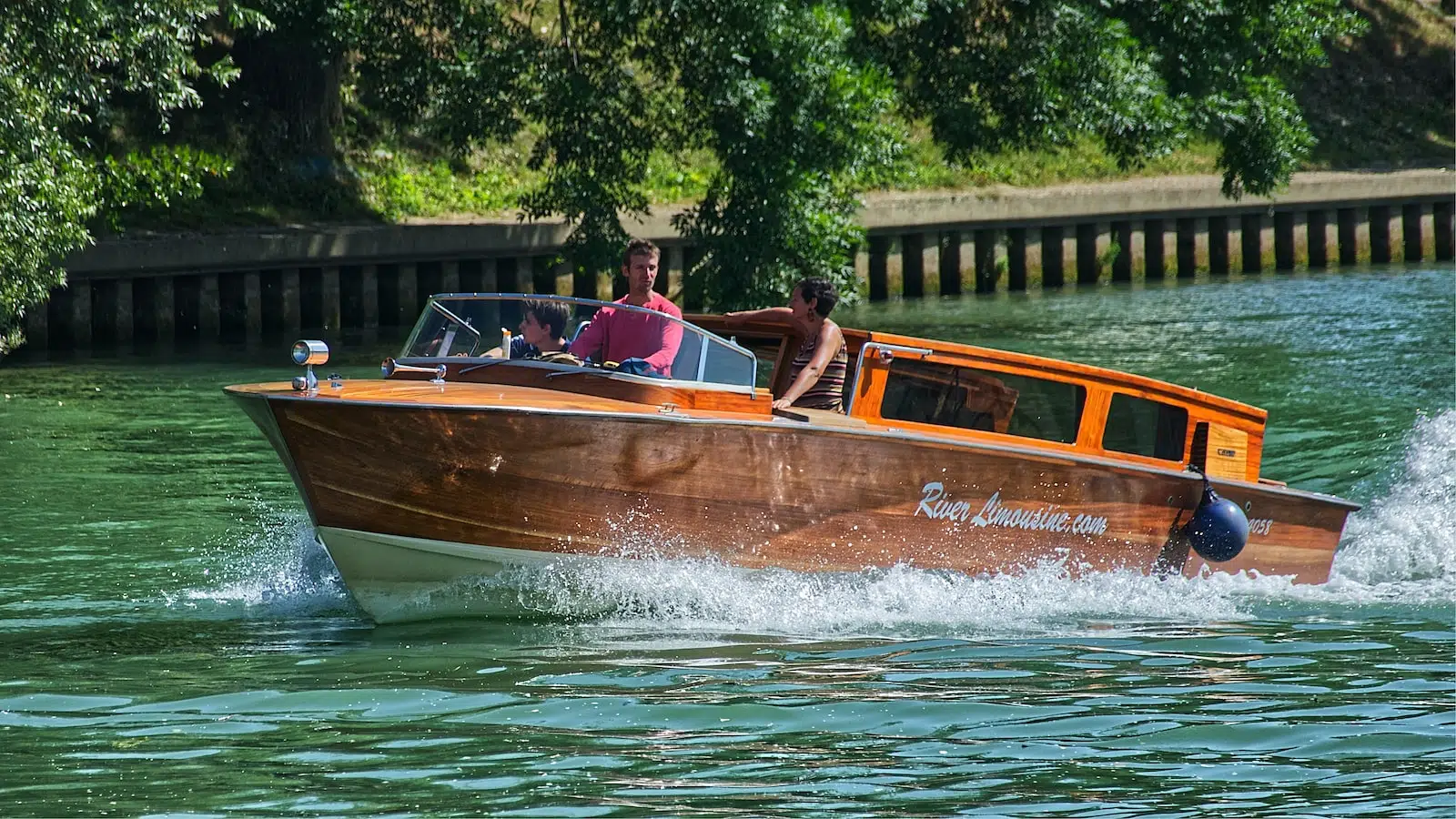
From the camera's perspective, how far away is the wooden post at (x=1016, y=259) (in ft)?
96.3

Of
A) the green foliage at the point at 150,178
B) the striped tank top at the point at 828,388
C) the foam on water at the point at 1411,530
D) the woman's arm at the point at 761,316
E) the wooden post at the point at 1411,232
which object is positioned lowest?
the foam on water at the point at 1411,530

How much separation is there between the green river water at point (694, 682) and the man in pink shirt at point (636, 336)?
1.00m

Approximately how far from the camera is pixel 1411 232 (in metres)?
32.1

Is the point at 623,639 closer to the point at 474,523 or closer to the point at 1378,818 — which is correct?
the point at 474,523

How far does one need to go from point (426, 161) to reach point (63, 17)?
1141 centimetres

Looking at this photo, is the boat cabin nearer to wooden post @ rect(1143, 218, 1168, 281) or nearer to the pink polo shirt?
the pink polo shirt

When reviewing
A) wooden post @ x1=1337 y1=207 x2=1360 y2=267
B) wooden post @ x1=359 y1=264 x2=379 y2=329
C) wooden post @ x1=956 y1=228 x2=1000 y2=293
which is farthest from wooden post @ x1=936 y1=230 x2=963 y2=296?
wooden post @ x1=359 y1=264 x2=379 y2=329

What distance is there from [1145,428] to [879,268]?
57.5ft

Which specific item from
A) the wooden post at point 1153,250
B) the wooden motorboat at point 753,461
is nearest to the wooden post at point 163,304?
the wooden motorboat at point 753,461

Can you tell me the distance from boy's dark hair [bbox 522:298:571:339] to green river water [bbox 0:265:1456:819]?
1.32 m

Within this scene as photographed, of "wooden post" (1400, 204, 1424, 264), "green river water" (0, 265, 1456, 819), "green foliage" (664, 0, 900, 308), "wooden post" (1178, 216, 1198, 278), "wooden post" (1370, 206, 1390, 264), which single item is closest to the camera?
"green river water" (0, 265, 1456, 819)

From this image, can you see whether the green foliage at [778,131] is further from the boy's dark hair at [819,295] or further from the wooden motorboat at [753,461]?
the boy's dark hair at [819,295]

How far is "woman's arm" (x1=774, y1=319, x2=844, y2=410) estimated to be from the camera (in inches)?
388

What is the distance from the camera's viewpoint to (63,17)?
55.0ft
